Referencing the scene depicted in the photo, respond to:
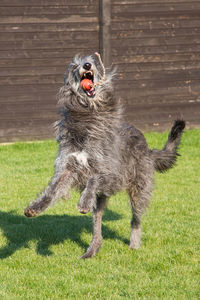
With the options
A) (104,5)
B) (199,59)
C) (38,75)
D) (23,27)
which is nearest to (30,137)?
(38,75)

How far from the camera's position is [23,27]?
12.1 meters

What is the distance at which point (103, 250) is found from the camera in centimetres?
550

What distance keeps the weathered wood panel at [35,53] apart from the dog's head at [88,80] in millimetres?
7328

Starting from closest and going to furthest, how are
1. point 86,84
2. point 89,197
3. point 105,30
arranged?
point 89,197 < point 86,84 < point 105,30

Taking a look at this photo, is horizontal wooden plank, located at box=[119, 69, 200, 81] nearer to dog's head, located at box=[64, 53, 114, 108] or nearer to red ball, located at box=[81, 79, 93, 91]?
dog's head, located at box=[64, 53, 114, 108]

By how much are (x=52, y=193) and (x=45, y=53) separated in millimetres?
8122

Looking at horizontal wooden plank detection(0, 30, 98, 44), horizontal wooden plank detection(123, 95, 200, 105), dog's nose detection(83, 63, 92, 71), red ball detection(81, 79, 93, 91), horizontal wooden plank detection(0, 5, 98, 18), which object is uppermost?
dog's nose detection(83, 63, 92, 71)

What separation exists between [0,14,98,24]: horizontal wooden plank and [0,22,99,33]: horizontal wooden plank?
0.07 metres

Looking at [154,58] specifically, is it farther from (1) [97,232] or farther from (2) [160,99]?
(1) [97,232]

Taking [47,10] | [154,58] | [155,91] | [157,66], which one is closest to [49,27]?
[47,10]

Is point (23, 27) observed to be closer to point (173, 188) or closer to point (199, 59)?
point (199, 59)

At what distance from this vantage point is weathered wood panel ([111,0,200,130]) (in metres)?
12.9

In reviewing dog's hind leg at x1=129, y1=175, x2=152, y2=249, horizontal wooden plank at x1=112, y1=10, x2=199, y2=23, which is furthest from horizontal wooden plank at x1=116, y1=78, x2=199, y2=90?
dog's hind leg at x1=129, y1=175, x2=152, y2=249

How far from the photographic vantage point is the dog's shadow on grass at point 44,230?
5668 mm
